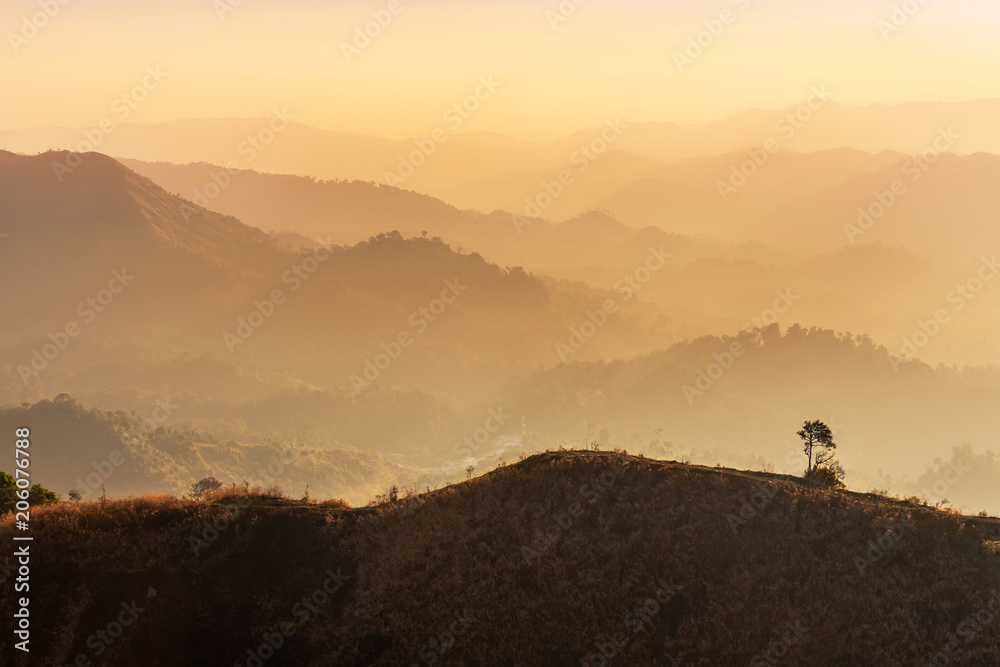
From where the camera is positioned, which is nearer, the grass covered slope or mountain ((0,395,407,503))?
the grass covered slope

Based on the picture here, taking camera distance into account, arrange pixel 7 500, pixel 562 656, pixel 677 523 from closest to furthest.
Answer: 1. pixel 562 656
2. pixel 677 523
3. pixel 7 500

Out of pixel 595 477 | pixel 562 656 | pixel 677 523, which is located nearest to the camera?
pixel 562 656

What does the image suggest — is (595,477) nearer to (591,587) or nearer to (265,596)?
(591,587)

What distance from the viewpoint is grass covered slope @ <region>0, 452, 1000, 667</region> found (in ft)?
58.8

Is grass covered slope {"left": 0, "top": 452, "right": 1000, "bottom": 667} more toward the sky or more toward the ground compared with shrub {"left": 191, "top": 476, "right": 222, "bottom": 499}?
more toward the ground

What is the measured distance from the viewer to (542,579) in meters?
20.3

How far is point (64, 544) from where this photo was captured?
20625 mm

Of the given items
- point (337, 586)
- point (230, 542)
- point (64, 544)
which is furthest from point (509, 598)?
point (64, 544)

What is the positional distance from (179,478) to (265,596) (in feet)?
545
